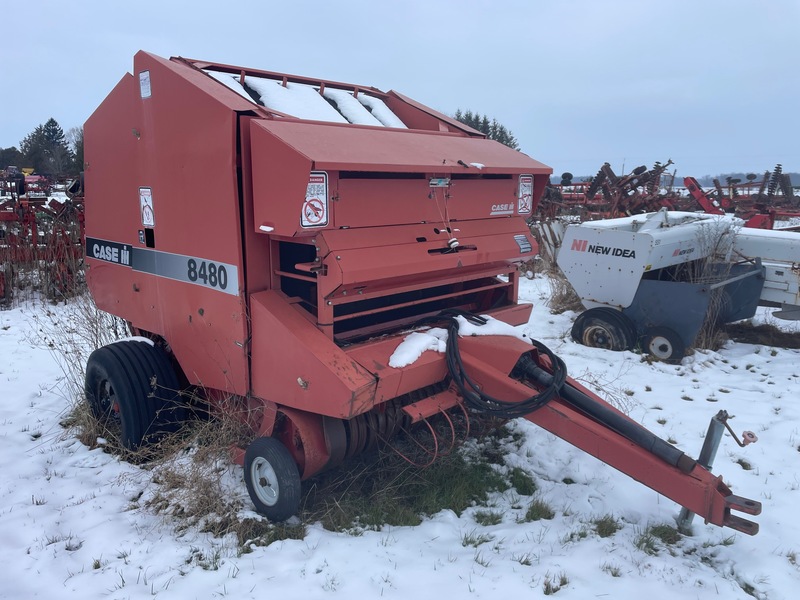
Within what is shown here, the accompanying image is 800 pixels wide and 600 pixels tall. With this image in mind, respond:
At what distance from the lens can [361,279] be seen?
10.2ft

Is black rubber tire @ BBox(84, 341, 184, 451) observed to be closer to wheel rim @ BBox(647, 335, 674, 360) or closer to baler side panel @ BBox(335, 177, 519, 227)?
baler side panel @ BBox(335, 177, 519, 227)

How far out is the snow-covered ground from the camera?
2770 millimetres

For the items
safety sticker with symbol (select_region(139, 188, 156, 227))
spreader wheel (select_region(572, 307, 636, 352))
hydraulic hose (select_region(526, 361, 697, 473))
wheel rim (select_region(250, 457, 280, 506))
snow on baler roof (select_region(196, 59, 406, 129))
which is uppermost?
snow on baler roof (select_region(196, 59, 406, 129))

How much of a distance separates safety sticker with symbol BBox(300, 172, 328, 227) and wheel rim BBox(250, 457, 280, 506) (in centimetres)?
132

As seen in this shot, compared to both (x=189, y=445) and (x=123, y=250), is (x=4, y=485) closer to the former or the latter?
(x=189, y=445)

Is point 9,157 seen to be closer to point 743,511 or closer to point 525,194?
point 525,194

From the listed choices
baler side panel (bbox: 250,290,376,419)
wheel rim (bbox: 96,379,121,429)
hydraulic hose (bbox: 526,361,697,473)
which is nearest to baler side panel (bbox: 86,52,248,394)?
baler side panel (bbox: 250,290,376,419)

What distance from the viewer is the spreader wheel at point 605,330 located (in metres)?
6.28

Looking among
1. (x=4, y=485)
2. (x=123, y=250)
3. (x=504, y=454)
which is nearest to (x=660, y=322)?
(x=504, y=454)

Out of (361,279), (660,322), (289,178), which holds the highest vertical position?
(289,178)

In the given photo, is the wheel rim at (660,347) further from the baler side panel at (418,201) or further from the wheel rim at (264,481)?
the wheel rim at (264,481)

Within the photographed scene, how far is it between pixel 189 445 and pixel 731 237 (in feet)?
18.8

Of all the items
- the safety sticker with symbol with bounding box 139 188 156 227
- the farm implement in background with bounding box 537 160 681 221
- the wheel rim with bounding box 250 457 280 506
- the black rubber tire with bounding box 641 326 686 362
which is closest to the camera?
the wheel rim with bounding box 250 457 280 506

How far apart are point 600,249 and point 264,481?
14.4 feet
